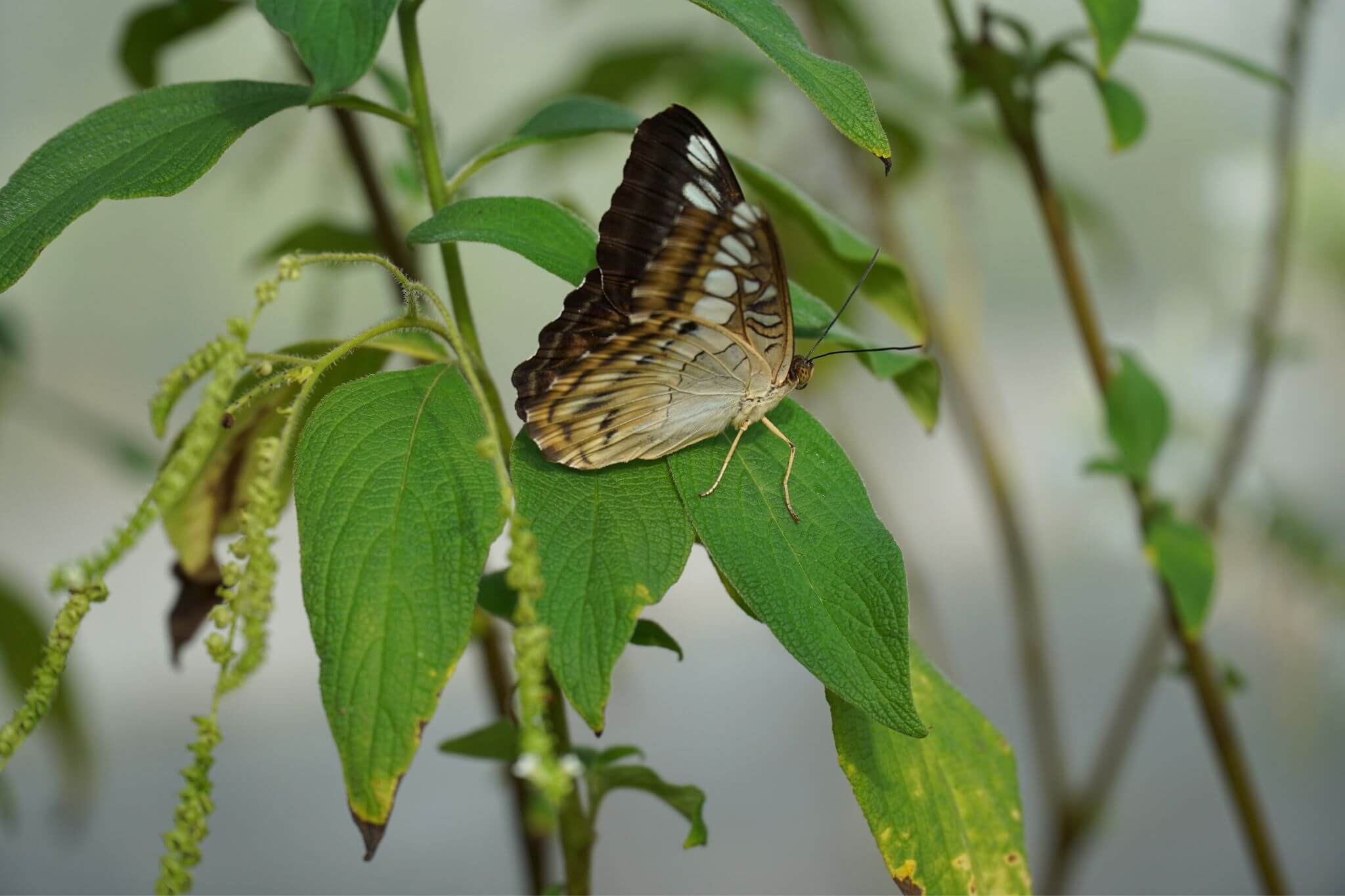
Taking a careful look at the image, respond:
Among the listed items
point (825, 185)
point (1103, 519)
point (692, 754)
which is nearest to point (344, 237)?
point (825, 185)

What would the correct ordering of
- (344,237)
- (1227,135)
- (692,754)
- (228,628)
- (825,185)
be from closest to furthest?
1. (228,628)
2. (344,237)
3. (825,185)
4. (692,754)
5. (1227,135)

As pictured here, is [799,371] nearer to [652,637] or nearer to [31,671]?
[652,637]

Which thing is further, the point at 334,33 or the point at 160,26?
the point at 160,26

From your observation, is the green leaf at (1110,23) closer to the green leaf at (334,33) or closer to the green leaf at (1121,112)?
the green leaf at (1121,112)

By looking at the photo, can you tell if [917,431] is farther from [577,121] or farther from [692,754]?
[577,121]

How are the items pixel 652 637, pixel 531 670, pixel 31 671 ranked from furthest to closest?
pixel 31 671
pixel 652 637
pixel 531 670

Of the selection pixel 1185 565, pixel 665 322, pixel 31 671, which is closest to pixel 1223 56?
pixel 1185 565

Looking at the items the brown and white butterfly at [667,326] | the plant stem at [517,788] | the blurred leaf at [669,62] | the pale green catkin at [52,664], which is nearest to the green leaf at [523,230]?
the brown and white butterfly at [667,326]
